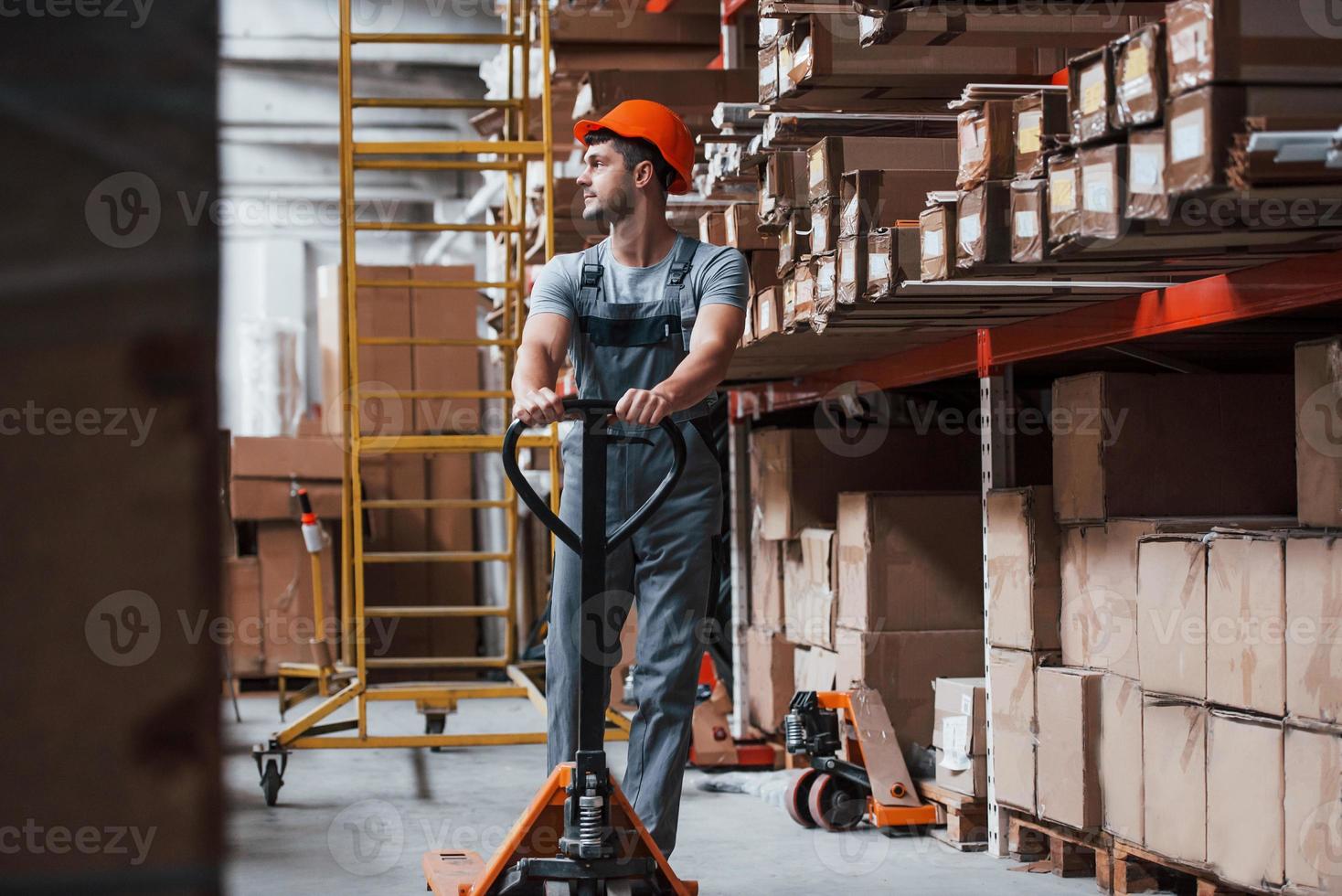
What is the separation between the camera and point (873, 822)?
471cm

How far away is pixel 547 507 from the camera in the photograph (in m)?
2.66

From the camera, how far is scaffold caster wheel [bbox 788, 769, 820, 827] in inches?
185

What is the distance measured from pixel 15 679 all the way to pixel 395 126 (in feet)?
43.3

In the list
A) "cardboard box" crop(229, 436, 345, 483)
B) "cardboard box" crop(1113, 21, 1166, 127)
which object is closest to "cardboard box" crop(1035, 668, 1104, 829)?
"cardboard box" crop(1113, 21, 1166, 127)

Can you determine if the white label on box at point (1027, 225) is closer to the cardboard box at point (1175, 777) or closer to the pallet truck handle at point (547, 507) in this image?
the pallet truck handle at point (547, 507)

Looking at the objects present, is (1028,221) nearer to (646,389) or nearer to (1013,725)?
(646,389)

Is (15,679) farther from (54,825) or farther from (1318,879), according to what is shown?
(1318,879)

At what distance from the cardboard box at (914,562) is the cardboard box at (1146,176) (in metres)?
2.60

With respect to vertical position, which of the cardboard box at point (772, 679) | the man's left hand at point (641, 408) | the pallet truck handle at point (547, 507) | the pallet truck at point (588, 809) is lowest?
the cardboard box at point (772, 679)

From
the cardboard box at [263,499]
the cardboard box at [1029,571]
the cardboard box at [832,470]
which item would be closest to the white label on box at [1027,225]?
the cardboard box at [1029,571]

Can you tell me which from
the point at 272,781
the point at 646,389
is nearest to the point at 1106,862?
the point at 646,389

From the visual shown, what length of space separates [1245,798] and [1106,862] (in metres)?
0.72

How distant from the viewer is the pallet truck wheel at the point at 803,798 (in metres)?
4.71

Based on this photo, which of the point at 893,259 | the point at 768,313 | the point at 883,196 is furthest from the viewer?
the point at 768,313
